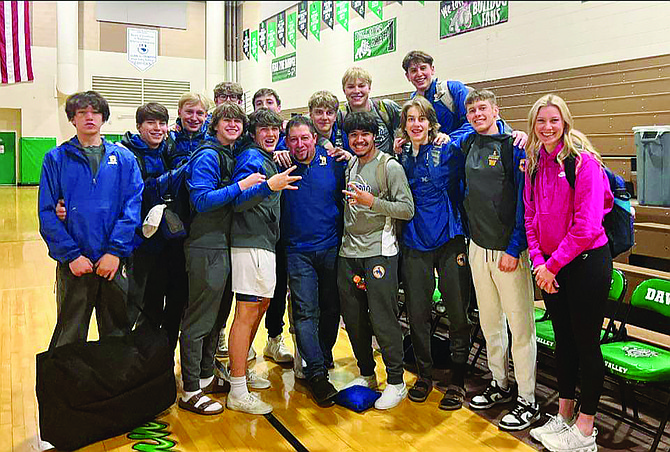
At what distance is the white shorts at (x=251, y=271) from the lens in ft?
8.73

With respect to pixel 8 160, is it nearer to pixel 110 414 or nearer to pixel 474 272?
pixel 110 414

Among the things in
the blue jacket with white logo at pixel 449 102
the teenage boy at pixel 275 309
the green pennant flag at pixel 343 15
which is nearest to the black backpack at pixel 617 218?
the blue jacket with white logo at pixel 449 102

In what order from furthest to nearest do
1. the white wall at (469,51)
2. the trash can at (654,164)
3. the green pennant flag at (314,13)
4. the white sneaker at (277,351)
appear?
the white wall at (469,51) < the trash can at (654,164) < the white sneaker at (277,351) < the green pennant flag at (314,13)

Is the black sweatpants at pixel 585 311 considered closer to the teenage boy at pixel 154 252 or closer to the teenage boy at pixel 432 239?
the teenage boy at pixel 432 239

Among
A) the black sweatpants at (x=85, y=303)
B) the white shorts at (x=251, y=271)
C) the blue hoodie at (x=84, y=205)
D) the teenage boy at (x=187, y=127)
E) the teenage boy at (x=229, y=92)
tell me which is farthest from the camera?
the teenage boy at (x=229, y=92)

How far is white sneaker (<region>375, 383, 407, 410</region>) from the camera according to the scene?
281cm

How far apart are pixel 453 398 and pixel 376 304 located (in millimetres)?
632

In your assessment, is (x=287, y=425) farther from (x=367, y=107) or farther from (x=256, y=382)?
(x=367, y=107)

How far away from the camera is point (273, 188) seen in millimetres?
2527

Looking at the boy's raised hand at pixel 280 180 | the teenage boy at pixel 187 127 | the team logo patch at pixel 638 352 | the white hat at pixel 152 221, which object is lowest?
the team logo patch at pixel 638 352

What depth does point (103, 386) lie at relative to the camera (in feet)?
7.98

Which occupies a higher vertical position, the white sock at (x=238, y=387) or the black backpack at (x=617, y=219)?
the black backpack at (x=617, y=219)

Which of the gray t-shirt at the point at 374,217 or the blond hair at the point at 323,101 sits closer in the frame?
the gray t-shirt at the point at 374,217

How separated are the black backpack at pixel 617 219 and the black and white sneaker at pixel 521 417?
0.85 metres
